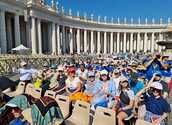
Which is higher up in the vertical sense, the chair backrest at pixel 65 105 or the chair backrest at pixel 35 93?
the chair backrest at pixel 35 93

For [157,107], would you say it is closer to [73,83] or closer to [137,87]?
[137,87]

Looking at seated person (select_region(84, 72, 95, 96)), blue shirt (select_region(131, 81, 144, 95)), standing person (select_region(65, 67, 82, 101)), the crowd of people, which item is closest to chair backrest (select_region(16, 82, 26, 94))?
the crowd of people

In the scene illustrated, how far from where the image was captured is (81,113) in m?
6.87

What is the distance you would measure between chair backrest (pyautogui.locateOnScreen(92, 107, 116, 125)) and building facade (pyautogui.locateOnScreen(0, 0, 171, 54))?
98.6 feet

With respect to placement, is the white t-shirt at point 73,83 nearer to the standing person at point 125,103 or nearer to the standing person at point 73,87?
the standing person at point 73,87

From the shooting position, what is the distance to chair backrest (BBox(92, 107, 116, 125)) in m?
6.00

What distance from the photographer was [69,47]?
79.7 m

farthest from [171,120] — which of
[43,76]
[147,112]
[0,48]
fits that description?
[0,48]

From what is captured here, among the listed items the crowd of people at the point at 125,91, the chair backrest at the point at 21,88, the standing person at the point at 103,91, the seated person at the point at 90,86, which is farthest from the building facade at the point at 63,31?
the chair backrest at the point at 21,88

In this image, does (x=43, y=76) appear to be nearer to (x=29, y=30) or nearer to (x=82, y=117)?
(x=82, y=117)

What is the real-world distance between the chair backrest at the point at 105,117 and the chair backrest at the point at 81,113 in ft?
1.42

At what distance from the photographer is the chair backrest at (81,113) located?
265 inches

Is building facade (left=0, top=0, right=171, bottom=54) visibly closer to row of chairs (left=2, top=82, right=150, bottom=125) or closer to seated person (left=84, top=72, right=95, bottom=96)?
seated person (left=84, top=72, right=95, bottom=96)

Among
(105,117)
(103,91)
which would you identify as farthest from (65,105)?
(103,91)
